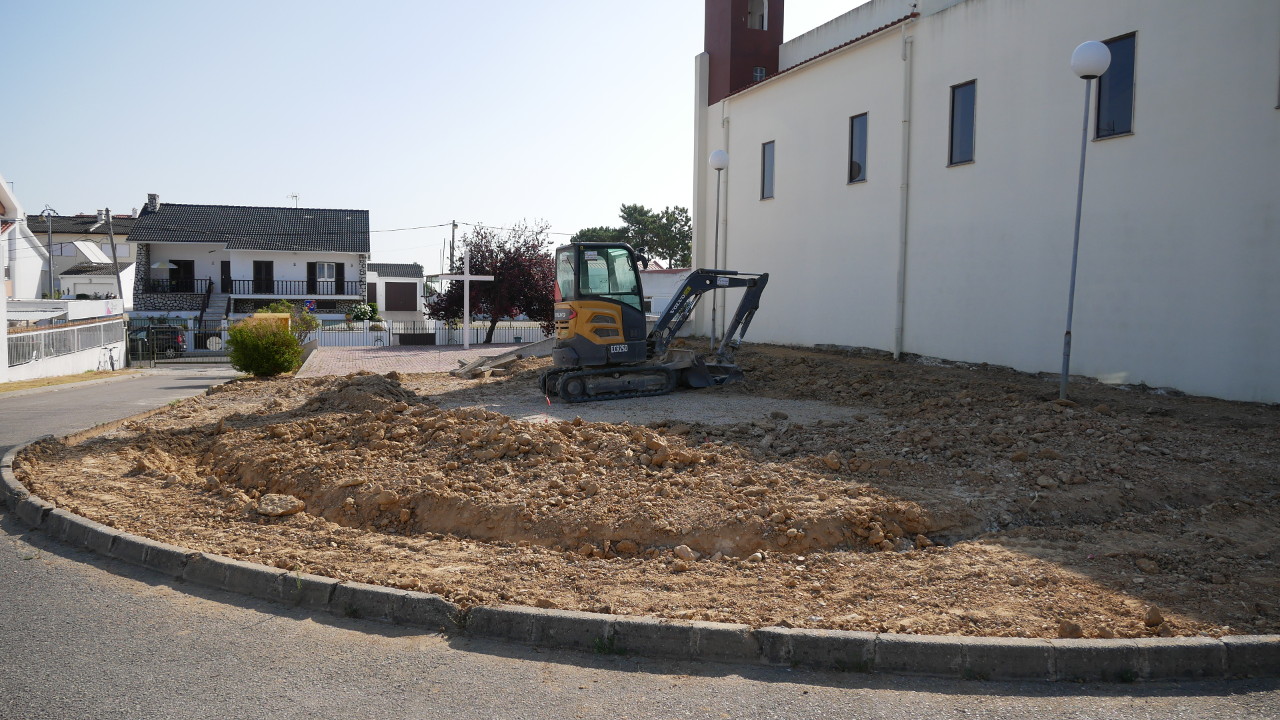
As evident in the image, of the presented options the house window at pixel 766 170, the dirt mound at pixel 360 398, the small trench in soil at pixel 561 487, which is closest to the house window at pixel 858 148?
the house window at pixel 766 170

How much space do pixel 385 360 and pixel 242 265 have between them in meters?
34.3

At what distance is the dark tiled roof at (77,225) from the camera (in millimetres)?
66375

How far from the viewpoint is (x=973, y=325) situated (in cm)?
1662

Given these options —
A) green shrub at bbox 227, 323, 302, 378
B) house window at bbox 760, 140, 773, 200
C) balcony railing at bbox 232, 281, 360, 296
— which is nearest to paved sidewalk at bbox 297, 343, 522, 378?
green shrub at bbox 227, 323, 302, 378

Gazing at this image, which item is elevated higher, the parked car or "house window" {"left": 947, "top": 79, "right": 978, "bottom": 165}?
"house window" {"left": 947, "top": 79, "right": 978, "bottom": 165}

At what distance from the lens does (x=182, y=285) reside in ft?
186

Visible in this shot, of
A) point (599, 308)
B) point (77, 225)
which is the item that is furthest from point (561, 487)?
point (77, 225)

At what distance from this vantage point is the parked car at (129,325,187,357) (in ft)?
138

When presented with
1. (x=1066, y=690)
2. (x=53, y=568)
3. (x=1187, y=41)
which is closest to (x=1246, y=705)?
(x=1066, y=690)

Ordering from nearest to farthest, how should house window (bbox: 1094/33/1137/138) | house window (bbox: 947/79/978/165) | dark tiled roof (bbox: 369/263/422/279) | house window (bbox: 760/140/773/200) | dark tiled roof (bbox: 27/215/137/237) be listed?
1. house window (bbox: 1094/33/1137/138)
2. house window (bbox: 947/79/978/165)
3. house window (bbox: 760/140/773/200)
4. dark tiled roof (bbox: 27/215/137/237)
5. dark tiled roof (bbox: 369/263/422/279)

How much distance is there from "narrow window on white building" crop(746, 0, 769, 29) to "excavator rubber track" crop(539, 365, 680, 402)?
14911 millimetres

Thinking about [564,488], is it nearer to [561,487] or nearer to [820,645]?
[561,487]

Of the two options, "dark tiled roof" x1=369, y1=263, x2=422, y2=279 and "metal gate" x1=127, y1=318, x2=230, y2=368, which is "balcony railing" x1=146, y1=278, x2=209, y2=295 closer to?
"metal gate" x1=127, y1=318, x2=230, y2=368

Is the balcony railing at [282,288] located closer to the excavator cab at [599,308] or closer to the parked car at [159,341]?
the parked car at [159,341]
